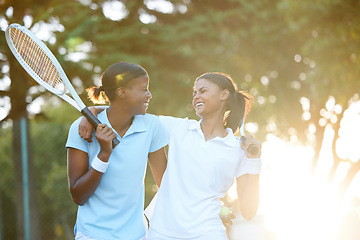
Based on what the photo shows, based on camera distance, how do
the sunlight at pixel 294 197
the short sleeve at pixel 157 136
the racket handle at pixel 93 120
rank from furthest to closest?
the sunlight at pixel 294 197 → the short sleeve at pixel 157 136 → the racket handle at pixel 93 120

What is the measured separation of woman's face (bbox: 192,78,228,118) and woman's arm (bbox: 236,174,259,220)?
0.49 meters

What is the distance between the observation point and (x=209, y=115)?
140 inches

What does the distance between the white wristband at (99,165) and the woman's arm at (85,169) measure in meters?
0.02

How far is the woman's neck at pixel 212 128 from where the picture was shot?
3541 millimetres

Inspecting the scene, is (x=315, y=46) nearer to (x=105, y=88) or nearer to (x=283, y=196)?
(x=283, y=196)

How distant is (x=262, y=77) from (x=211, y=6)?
115 inches

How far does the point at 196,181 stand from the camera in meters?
3.33

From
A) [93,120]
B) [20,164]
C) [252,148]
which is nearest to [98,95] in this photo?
[93,120]

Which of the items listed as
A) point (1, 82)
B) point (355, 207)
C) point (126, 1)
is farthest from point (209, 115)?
point (355, 207)

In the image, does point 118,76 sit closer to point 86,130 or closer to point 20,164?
point 86,130

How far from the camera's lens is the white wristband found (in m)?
2.94

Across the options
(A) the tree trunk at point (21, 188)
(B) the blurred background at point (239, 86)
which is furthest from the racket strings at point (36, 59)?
(A) the tree trunk at point (21, 188)

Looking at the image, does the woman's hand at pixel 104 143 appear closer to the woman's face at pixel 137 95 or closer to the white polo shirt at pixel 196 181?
the woman's face at pixel 137 95

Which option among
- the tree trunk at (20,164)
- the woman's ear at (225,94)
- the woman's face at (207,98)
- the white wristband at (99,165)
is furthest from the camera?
the tree trunk at (20,164)
